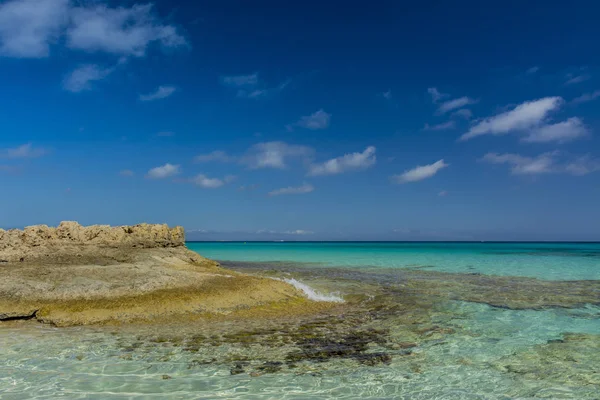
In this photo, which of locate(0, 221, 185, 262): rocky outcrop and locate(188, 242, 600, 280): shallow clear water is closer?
locate(0, 221, 185, 262): rocky outcrop

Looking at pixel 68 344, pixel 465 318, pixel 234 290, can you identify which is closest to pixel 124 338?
pixel 68 344

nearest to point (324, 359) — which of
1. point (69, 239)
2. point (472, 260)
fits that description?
point (69, 239)

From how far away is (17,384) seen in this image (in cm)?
731

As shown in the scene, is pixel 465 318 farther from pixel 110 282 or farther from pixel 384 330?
pixel 110 282

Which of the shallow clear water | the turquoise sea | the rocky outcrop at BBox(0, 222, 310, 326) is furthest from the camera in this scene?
the shallow clear water

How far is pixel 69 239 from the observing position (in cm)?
1819

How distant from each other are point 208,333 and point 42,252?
1029 cm

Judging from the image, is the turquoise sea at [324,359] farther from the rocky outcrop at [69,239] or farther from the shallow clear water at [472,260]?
the shallow clear water at [472,260]

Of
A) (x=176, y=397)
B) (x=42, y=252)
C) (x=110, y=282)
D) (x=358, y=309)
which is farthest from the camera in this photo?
(x=42, y=252)

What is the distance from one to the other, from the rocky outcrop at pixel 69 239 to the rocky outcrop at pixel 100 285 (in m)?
0.04

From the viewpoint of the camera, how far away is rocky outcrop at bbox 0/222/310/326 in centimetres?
1216

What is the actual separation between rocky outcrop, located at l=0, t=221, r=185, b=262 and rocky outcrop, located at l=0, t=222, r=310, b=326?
0.13ft

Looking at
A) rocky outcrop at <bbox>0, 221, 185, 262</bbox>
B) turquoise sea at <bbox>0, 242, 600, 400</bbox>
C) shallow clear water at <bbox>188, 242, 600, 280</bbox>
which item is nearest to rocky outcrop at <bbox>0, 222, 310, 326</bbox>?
rocky outcrop at <bbox>0, 221, 185, 262</bbox>

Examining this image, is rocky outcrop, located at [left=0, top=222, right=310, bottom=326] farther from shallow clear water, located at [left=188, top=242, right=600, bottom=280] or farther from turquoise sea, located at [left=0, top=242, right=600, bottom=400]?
shallow clear water, located at [left=188, top=242, right=600, bottom=280]
